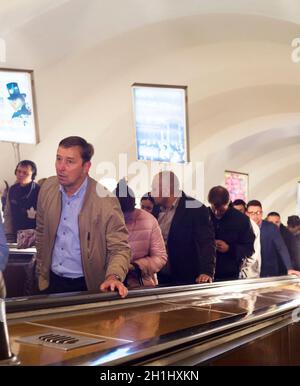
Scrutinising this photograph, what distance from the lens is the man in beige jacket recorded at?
128 inches

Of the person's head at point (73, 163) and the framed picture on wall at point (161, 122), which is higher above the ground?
the framed picture on wall at point (161, 122)

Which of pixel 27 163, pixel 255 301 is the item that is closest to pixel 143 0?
pixel 27 163

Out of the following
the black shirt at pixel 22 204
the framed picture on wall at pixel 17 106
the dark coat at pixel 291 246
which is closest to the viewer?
the black shirt at pixel 22 204

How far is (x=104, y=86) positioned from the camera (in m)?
8.05

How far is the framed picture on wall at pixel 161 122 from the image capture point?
7867 mm

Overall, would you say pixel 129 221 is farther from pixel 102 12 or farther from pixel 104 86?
pixel 104 86

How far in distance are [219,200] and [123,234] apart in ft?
6.42

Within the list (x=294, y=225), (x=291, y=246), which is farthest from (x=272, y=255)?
(x=294, y=225)

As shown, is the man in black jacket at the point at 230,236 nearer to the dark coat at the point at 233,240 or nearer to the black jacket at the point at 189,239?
the dark coat at the point at 233,240

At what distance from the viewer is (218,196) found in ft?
16.8

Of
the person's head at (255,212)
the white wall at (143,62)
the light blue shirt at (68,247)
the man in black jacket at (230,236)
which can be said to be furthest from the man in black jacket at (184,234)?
the white wall at (143,62)

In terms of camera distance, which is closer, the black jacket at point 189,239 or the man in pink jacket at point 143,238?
the man in pink jacket at point 143,238
